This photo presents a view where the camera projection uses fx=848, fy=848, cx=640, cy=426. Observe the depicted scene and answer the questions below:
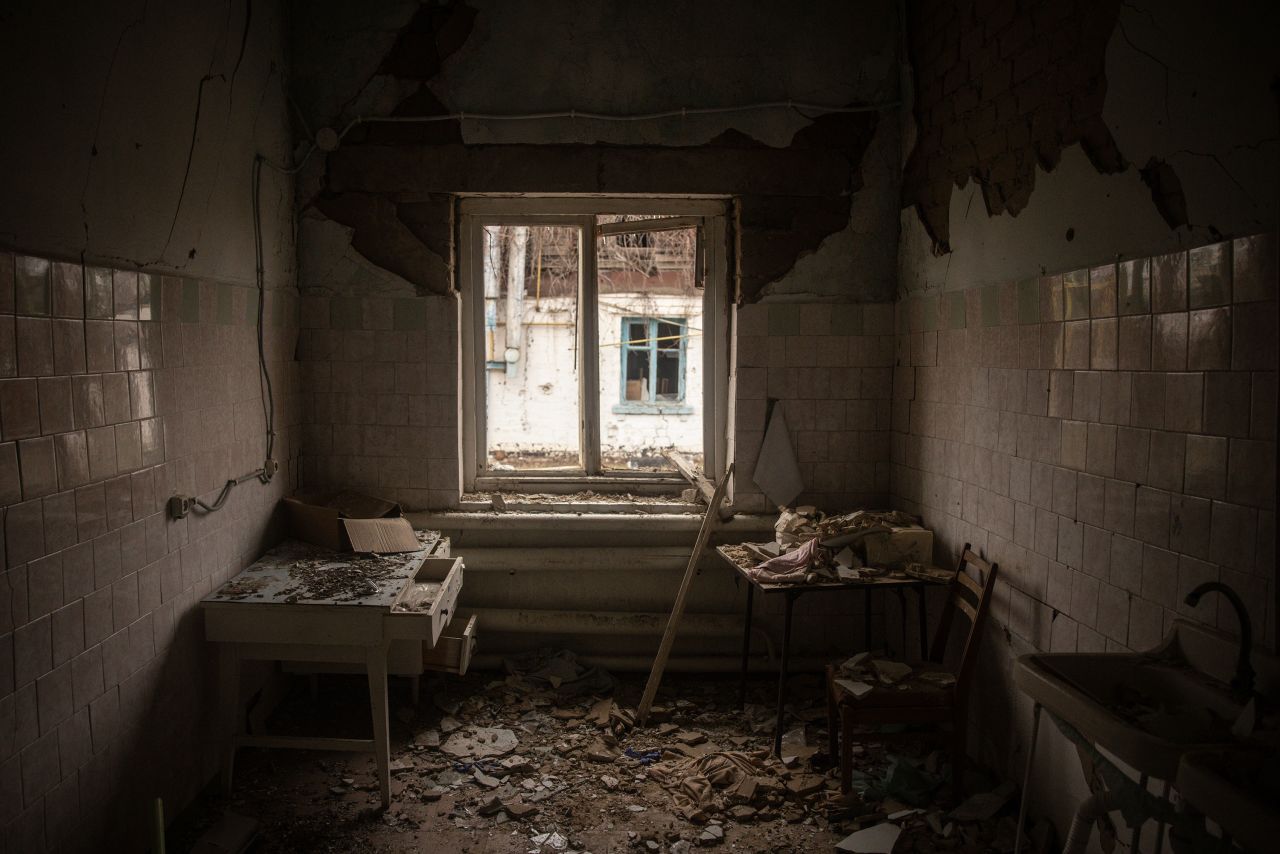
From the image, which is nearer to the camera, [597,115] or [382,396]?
[597,115]

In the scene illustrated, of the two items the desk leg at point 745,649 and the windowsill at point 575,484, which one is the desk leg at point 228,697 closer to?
the windowsill at point 575,484

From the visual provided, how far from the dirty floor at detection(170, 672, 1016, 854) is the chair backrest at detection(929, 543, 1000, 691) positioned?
414 mm

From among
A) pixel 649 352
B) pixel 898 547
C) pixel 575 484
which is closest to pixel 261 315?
pixel 575 484

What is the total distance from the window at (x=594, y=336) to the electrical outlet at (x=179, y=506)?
1.58 meters

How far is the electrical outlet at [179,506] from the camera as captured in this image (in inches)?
114

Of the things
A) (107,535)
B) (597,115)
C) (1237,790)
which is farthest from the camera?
(597,115)

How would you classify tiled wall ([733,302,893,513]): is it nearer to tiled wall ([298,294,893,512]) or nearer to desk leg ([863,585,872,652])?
tiled wall ([298,294,893,512])

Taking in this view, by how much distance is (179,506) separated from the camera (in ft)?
9.55

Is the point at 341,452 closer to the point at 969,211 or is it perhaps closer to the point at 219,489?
the point at 219,489

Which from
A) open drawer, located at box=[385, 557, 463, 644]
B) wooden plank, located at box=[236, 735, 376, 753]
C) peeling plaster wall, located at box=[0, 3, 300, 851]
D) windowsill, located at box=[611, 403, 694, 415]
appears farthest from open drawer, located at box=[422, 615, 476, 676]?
windowsill, located at box=[611, 403, 694, 415]

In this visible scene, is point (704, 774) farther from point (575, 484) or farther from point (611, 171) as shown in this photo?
point (611, 171)

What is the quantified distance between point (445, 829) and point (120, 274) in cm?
211

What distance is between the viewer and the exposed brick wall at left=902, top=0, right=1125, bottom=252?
8.89ft

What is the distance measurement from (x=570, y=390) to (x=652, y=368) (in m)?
0.98
